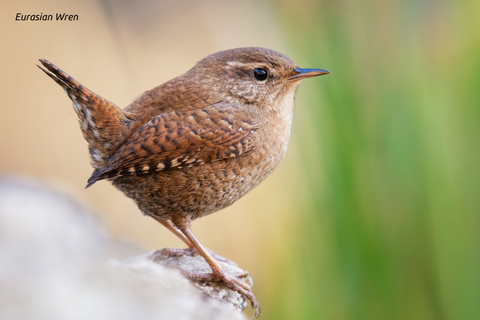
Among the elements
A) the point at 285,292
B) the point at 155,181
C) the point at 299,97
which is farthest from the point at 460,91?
the point at 155,181

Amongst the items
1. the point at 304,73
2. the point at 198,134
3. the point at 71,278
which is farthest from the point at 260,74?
the point at 71,278

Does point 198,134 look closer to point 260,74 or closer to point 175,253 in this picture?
point 260,74

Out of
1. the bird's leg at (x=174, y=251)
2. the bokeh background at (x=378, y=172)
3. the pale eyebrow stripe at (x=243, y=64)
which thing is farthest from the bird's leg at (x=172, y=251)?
the pale eyebrow stripe at (x=243, y=64)

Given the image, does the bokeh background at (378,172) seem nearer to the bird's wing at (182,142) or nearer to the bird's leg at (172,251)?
the bird's leg at (172,251)

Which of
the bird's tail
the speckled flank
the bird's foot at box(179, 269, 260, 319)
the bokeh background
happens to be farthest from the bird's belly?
the bokeh background

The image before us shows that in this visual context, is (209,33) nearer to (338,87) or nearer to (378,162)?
(338,87)

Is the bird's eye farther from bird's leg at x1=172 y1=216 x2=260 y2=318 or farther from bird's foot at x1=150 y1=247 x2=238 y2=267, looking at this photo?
bird's foot at x1=150 y1=247 x2=238 y2=267
